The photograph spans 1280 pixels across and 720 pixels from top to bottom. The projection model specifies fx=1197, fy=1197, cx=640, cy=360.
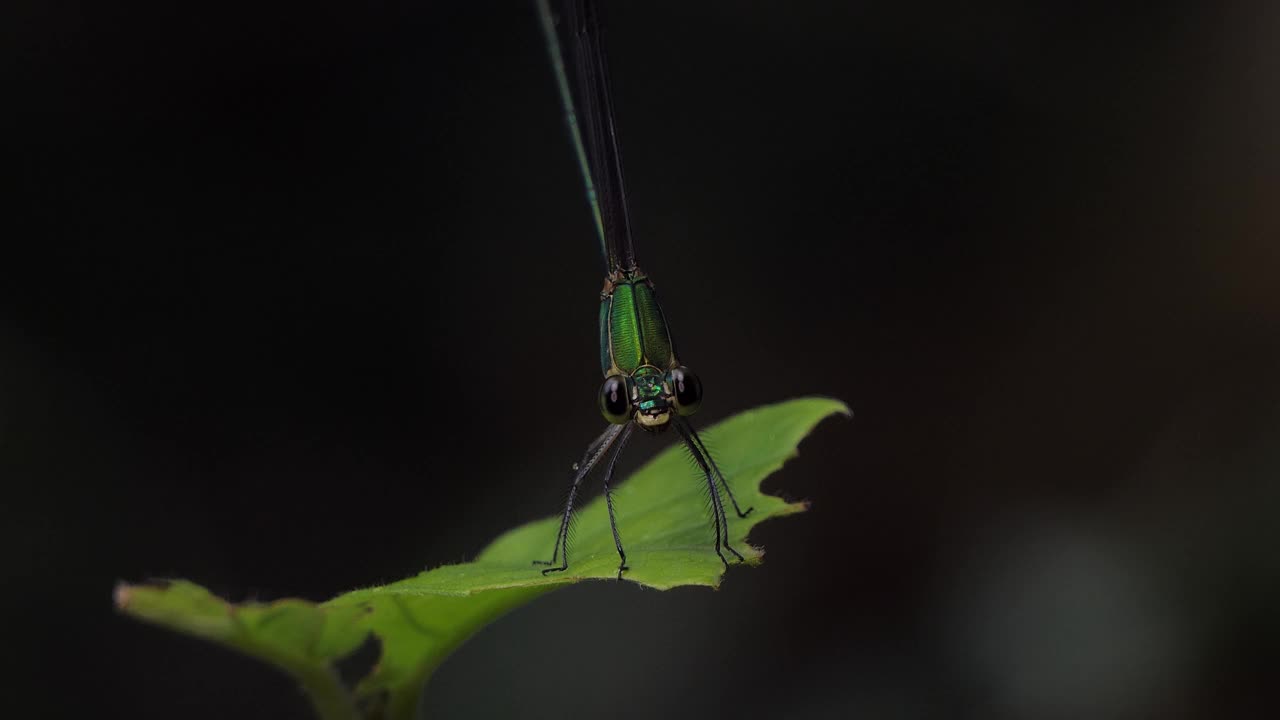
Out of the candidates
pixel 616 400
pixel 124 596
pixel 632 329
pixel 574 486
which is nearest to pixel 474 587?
pixel 124 596

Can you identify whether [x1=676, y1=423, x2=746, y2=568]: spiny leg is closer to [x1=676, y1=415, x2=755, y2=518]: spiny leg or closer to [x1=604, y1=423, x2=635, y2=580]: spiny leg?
[x1=676, y1=415, x2=755, y2=518]: spiny leg

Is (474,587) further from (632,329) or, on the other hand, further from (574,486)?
(632,329)

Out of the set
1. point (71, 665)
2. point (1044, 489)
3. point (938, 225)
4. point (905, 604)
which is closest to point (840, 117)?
point (938, 225)

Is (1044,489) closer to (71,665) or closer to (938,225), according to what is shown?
(938,225)

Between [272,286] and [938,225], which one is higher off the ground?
[272,286]

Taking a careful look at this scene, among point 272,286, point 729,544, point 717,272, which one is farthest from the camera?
point 717,272

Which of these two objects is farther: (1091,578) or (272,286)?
(272,286)
